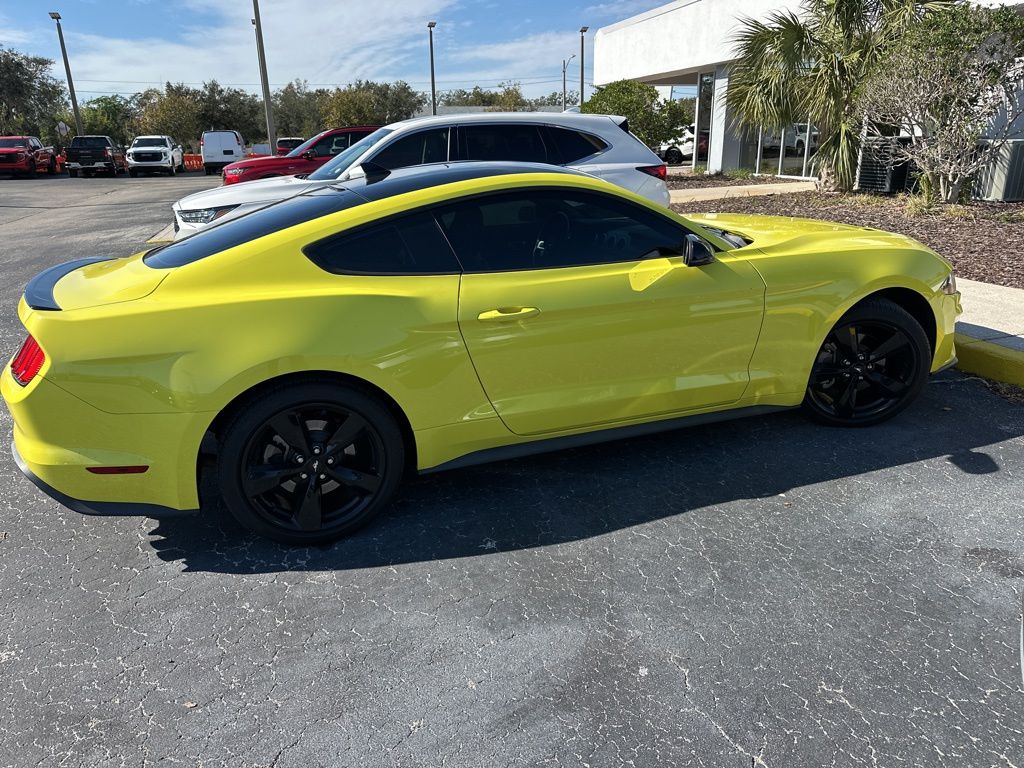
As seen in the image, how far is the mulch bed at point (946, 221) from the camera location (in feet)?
25.6

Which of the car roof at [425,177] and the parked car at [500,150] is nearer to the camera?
the car roof at [425,177]

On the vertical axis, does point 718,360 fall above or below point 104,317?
below

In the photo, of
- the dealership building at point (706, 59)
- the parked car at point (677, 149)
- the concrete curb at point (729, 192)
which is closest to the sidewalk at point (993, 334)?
the concrete curb at point (729, 192)

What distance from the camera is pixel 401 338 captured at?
3.05 m

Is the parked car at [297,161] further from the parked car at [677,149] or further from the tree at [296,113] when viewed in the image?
the tree at [296,113]

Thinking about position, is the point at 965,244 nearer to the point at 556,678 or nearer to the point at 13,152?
the point at 556,678

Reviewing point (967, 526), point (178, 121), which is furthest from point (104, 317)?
point (178, 121)

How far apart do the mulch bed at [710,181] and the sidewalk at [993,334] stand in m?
13.3

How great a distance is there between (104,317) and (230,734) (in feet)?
5.21

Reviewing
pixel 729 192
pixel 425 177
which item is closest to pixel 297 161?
pixel 425 177

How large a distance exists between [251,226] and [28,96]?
56.6 meters

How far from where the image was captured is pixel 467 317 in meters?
3.15

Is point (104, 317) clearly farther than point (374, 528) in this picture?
No

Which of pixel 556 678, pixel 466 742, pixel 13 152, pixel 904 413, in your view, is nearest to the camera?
pixel 466 742
